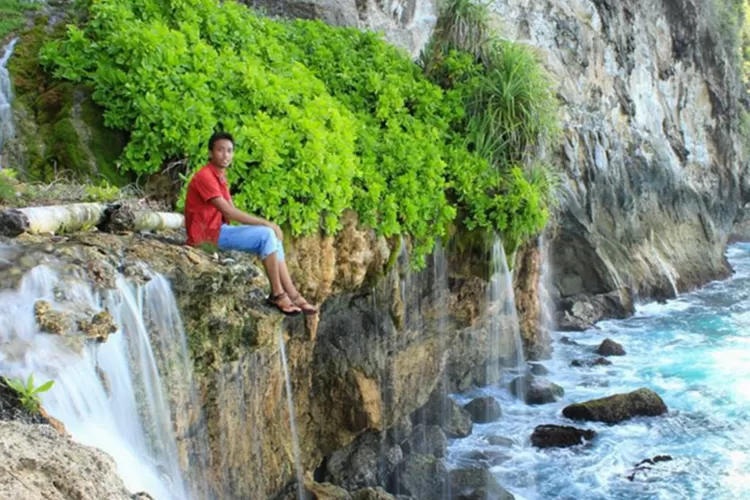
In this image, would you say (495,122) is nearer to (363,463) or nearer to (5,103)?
(363,463)

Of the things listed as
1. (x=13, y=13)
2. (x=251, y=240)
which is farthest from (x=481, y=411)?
(x=13, y=13)

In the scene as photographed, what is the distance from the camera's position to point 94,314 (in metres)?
4.52

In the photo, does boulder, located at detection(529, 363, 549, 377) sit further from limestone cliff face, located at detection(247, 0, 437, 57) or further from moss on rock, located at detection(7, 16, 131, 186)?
moss on rock, located at detection(7, 16, 131, 186)

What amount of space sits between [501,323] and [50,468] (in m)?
11.6

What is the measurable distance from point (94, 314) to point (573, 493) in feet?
27.7

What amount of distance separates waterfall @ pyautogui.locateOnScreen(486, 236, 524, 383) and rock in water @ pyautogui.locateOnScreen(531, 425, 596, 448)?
85.8 inches

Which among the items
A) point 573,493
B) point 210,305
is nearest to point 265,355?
point 210,305

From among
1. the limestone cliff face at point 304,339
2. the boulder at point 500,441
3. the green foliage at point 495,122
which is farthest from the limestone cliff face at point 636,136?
the boulder at point 500,441

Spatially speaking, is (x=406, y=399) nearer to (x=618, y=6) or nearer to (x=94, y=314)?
(x=94, y=314)

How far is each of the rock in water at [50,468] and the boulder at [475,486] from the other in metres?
7.72

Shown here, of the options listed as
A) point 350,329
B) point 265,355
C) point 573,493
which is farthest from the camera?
point 573,493

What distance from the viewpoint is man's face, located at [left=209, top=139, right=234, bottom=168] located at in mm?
6117

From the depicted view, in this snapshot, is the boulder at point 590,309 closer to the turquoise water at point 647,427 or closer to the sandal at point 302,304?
the turquoise water at point 647,427

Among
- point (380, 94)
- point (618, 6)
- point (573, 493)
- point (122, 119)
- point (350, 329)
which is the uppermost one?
point (618, 6)
